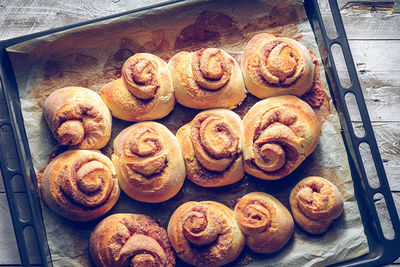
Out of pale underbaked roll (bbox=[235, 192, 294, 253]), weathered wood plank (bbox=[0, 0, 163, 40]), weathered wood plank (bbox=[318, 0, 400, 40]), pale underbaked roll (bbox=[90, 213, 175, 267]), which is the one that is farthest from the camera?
weathered wood plank (bbox=[318, 0, 400, 40])

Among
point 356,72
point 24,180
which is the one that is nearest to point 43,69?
point 24,180

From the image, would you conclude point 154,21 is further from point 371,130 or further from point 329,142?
point 371,130

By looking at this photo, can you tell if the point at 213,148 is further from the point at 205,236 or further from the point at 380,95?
the point at 380,95

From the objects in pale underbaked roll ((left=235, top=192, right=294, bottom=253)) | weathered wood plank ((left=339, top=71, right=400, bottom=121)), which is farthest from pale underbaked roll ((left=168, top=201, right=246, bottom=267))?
weathered wood plank ((left=339, top=71, right=400, bottom=121))

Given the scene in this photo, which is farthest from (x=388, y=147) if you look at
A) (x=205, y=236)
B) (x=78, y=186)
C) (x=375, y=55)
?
(x=78, y=186)

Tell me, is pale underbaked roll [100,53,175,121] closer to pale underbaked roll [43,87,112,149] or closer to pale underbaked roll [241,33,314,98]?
pale underbaked roll [43,87,112,149]
